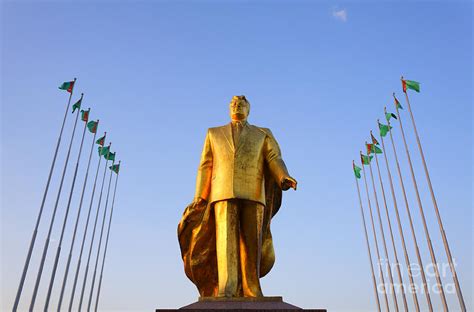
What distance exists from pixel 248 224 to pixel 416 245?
36.2 ft

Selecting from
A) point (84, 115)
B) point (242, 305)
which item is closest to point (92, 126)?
point (84, 115)

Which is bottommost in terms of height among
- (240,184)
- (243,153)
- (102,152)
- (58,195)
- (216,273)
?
(216,273)

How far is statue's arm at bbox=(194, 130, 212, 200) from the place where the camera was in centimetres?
758

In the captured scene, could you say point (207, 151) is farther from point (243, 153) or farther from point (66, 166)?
point (66, 166)

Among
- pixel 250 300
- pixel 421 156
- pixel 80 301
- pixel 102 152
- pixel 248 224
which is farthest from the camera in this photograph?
pixel 102 152

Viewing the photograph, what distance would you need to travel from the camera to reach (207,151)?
26.3 feet

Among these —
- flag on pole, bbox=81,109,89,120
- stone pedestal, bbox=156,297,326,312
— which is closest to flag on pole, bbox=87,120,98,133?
flag on pole, bbox=81,109,89,120

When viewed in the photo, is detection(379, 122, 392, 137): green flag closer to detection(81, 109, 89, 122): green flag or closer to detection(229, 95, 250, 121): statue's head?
detection(229, 95, 250, 121): statue's head

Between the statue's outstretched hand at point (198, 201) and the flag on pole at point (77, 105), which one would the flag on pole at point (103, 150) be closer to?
the flag on pole at point (77, 105)

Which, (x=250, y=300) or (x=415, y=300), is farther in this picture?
(x=415, y=300)

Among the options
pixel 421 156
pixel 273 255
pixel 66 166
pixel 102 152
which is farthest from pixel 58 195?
pixel 421 156

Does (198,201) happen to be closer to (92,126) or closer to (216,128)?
(216,128)

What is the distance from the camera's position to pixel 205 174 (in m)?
7.79

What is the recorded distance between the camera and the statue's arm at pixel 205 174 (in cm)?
758
